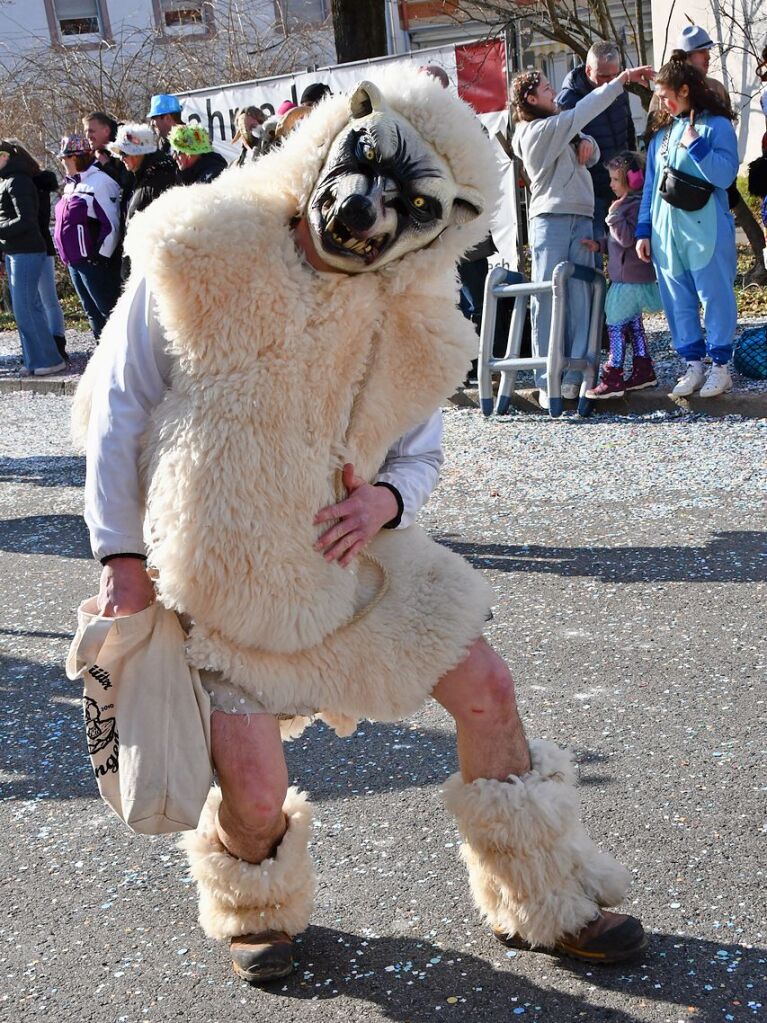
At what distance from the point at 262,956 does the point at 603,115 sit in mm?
8903

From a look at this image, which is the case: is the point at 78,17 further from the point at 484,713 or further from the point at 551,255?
the point at 484,713

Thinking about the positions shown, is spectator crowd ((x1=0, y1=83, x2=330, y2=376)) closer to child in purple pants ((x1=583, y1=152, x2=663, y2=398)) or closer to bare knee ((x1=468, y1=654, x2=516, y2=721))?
child in purple pants ((x1=583, y1=152, x2=663, y2=398))

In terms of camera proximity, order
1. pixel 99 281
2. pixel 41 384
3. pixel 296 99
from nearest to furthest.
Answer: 1. pixel 99 281
2. pixel 296 99
3. pixel 41 384

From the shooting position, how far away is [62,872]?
3.37 m

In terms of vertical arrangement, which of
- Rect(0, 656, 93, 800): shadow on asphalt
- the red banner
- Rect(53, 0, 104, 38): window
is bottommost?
Rect(0, 656, 93, 800): shadow on asphalt

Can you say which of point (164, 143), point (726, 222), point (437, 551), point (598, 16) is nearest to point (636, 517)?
point (726, 222)

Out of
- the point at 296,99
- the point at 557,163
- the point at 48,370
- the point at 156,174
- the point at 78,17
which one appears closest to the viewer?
the point at 557,163

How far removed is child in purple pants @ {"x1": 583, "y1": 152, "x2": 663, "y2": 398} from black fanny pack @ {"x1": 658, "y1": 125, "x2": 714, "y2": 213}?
0.67 m

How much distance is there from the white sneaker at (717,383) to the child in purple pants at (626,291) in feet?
1.83

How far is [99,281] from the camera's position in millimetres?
11023

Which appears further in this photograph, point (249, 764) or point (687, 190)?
point (687, 190)

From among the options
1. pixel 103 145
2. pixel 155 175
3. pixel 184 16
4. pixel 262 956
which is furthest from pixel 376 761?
pixel 184 16

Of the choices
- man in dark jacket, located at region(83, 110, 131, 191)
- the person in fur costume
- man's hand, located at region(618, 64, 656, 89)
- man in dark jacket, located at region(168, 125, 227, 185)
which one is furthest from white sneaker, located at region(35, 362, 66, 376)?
the person in fur costume

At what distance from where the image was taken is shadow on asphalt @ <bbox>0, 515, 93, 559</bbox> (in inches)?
265
